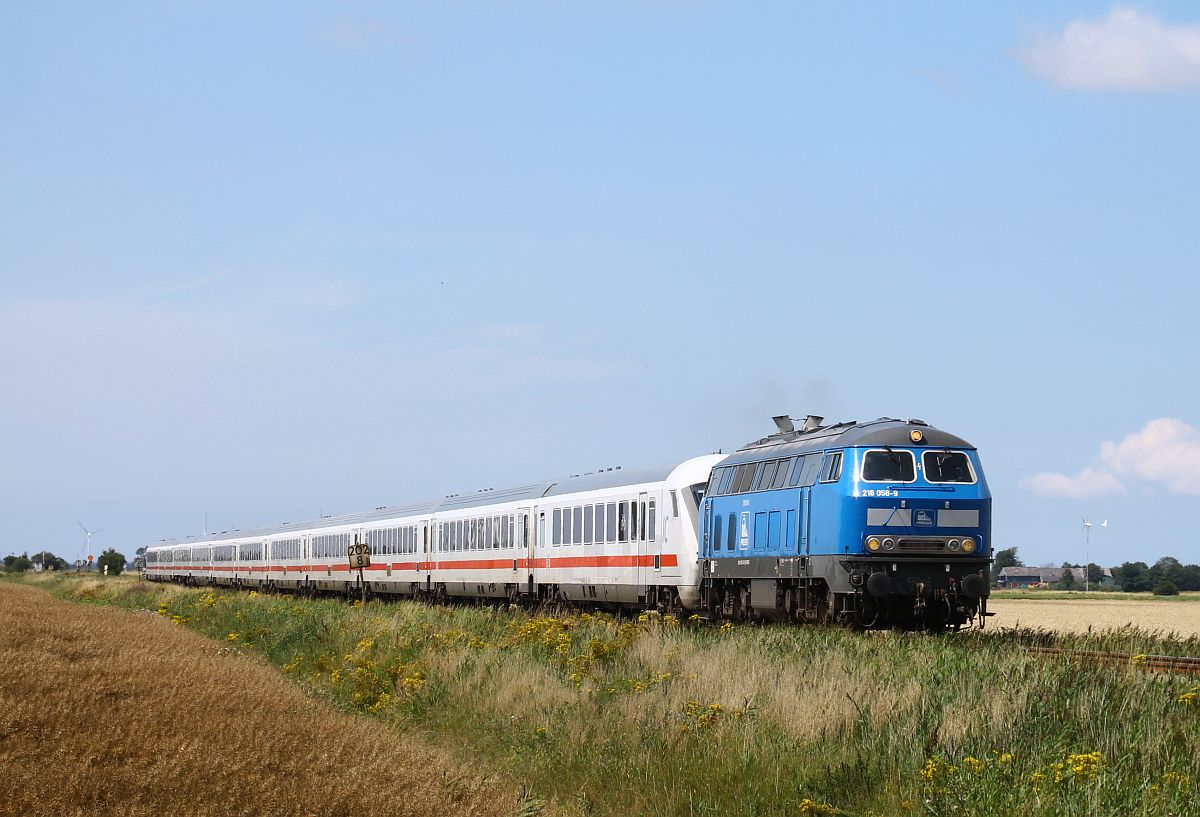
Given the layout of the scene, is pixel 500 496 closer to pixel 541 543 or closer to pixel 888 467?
pixel 541 543

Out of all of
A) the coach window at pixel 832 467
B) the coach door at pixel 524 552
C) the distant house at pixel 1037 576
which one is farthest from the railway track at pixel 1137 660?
the distant house at pixel 1037 576

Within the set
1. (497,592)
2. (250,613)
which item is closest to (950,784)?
(250,613)

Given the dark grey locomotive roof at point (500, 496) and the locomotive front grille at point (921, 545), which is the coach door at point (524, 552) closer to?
the dark grey locomotive roof at point (500, 496)

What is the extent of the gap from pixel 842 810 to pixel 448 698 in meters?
Answer: 8.96

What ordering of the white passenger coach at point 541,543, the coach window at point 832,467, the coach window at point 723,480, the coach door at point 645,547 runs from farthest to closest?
the coach door at point 645,547 < the white passenger coach at point 541,543 < the coach window at point 723,480 < the coach window at point 832,467

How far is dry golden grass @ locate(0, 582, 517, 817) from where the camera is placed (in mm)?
11398

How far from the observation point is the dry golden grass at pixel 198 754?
11398mm

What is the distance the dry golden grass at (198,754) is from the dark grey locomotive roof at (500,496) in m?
16.1

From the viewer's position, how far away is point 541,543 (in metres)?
39.1

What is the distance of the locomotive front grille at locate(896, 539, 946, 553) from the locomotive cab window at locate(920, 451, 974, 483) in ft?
3.41

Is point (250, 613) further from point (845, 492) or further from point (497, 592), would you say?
point (845, 492)

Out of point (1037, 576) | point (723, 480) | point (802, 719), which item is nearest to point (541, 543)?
point (723, 480)

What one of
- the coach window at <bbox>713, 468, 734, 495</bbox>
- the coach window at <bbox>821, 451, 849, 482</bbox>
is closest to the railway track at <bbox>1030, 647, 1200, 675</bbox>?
the coach window at <bbox>821, 451, 849, 482</bbox>

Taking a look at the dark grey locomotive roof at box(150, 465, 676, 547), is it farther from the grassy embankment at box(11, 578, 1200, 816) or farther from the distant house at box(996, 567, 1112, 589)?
the distant house at box(996, 567, 1112, 589)
